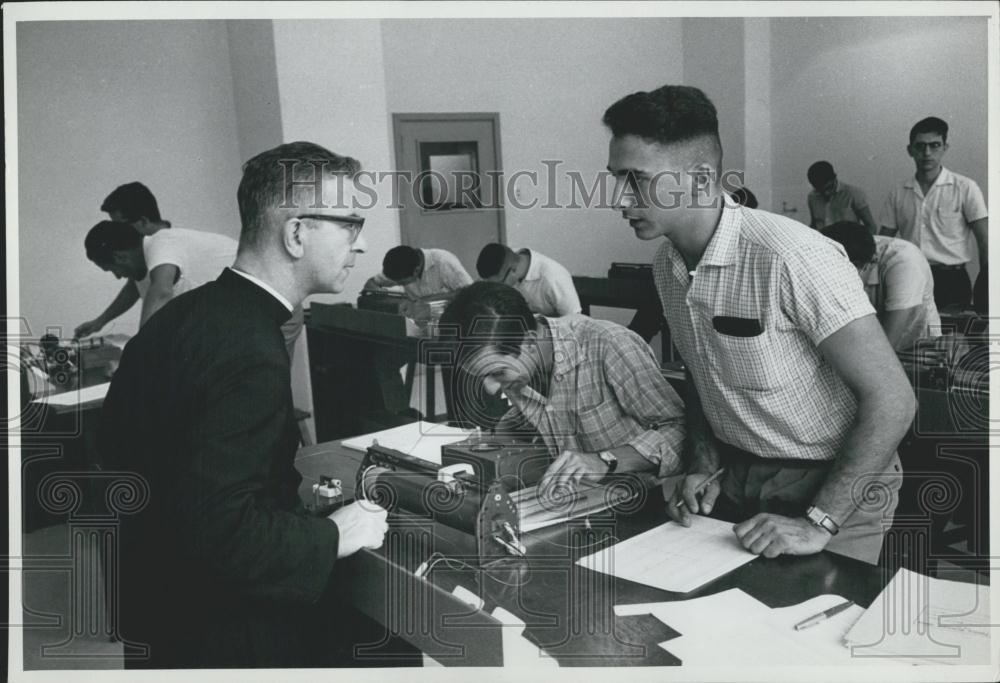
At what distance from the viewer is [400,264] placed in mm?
4512

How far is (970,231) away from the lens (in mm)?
4336

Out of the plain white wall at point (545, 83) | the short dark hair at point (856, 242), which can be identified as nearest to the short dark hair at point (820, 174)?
the plain white wall at point (545, 83)

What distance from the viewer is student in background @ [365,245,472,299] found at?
4.52m

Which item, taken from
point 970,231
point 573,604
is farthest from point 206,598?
point 970,231

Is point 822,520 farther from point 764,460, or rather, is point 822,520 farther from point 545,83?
point 545,83

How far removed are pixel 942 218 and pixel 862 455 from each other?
361 cm

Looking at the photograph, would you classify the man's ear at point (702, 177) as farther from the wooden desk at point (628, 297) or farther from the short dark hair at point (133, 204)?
the short dark hair at point (133, 204)

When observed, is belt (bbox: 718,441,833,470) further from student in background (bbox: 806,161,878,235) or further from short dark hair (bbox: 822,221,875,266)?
student in background (bbox: 806,161,878,235)

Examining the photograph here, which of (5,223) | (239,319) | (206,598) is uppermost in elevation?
(5,223)

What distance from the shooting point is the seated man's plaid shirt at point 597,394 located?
6.92 ft

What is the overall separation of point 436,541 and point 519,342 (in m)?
0.68

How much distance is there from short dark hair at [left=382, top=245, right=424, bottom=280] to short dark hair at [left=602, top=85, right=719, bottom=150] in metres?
2.85

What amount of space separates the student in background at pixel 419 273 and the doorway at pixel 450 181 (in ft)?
6.12

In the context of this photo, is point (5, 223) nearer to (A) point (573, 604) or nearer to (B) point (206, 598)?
(B) point (206, 598)
